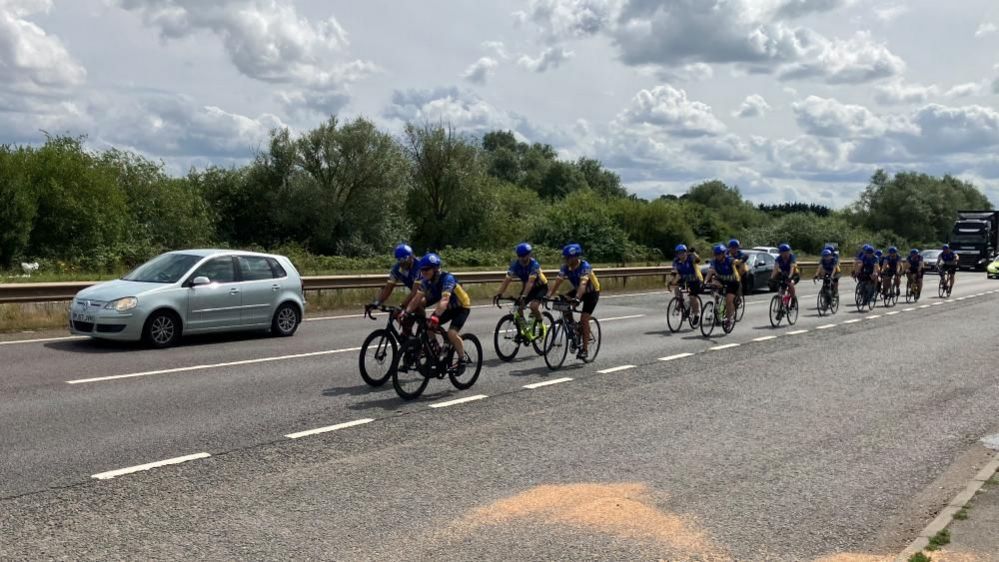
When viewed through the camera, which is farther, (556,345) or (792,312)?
(792,312)

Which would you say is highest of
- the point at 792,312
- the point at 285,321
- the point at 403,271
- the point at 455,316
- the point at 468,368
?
the point at 403,271

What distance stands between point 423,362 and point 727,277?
31.4ft

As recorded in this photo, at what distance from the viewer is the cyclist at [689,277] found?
17.2 metres

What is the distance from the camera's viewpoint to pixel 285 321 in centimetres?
1539

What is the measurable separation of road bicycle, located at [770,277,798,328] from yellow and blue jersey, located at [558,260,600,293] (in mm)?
7695

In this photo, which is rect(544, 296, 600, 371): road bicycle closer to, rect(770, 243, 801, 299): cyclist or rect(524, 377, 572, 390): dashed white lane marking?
rect(524, 377, 572, 390): dashed white lane marking

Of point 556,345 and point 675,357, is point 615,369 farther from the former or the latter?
point 675,357

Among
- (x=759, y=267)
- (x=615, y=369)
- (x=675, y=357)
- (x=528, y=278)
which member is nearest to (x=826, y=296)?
(x=759, y=267)

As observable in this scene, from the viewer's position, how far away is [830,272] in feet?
73.5

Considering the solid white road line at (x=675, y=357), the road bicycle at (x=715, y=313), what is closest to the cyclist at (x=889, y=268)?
the road bicycle at (x=715, y=313)

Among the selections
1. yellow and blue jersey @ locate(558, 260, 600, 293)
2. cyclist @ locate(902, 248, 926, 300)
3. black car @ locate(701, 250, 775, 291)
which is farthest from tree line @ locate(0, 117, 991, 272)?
yellow and blue jersey @ locate(558, 260, 600, 293)

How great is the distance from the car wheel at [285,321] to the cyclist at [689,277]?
735 cm

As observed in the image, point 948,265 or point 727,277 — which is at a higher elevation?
point 727,277

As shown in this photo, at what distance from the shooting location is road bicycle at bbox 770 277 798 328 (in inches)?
765
